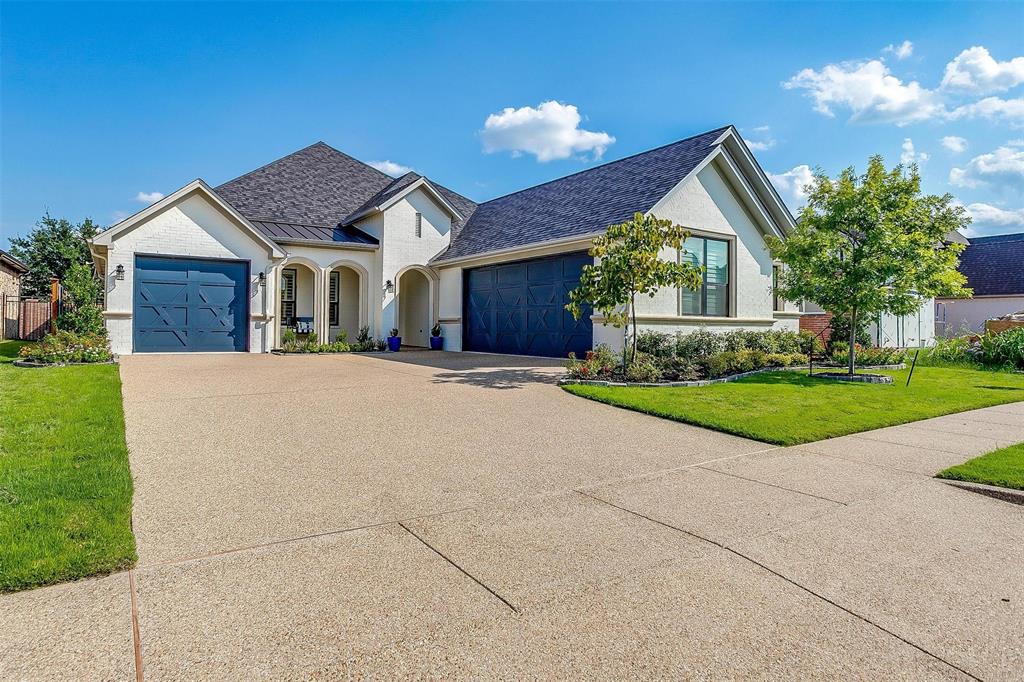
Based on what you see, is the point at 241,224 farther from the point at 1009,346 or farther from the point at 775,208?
the point at 1009,346

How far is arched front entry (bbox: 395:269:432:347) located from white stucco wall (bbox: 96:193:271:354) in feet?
17.8

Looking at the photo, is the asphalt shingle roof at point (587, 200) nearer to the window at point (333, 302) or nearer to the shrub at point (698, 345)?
the shrub at point (698, 345)

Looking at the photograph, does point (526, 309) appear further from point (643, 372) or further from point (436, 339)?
point (643, 372)

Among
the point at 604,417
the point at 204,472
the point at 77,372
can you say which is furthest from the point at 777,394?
the point at 77,372

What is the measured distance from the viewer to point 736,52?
465 inches

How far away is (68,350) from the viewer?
43.4 ft

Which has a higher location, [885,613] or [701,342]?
[701,342]

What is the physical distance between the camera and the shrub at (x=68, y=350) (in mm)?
12848

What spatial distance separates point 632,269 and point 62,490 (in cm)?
956

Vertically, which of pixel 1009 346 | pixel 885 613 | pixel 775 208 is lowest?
pixel 885 613

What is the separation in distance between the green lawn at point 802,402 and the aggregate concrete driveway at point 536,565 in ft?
2.48

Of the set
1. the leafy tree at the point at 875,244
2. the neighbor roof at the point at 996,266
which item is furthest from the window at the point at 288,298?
the neighbor roof at the point at 996,266

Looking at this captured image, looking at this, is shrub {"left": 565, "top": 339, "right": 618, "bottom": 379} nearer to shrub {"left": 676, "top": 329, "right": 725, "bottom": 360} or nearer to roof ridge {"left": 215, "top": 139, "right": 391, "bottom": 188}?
shrub {"left": 676, "top": 329, "right": 725, "bottom": 360}

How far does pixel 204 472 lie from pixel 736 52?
1217 centimetres
